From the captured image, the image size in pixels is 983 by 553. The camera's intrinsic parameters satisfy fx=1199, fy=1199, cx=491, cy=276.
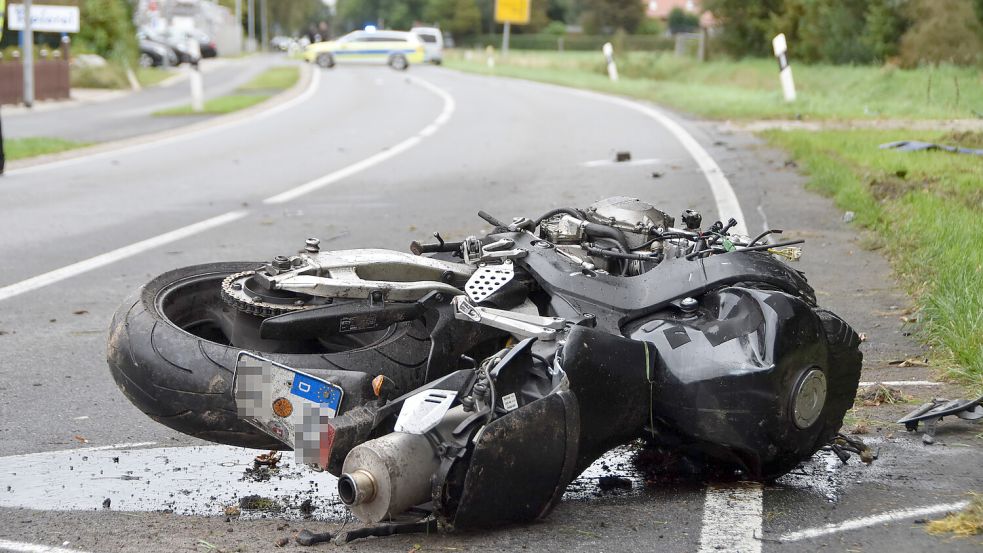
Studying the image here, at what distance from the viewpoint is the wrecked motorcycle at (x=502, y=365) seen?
3561mm

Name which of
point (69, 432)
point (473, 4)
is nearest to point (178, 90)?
point (69, 432)

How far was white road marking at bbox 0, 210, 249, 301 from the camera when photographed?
25.0 feet

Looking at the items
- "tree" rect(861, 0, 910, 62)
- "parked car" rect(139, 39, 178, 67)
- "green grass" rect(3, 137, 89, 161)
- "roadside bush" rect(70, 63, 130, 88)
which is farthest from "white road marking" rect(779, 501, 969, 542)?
"parked car" rect(139, 39, 178, 67)

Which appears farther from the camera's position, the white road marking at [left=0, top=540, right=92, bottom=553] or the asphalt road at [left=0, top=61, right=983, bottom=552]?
the asphalt road at [left=0, top=61, right=983, bottom=552]

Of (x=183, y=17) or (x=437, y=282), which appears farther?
(x=183, y=17)

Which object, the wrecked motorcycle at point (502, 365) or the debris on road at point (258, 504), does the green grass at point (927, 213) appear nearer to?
the wrecked motorcycle at point (502, 365)

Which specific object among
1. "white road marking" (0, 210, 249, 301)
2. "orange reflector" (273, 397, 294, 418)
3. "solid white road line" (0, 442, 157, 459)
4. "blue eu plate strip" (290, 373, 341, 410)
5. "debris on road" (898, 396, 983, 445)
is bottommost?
"white road marking" (0, 210, 249, 301)

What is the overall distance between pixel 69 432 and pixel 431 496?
1921mm

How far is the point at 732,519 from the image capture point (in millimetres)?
3807

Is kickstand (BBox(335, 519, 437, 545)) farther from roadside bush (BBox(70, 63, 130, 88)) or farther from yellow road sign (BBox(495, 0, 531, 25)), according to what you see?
yellow road sign (BBox(495, 0, 531, 25))

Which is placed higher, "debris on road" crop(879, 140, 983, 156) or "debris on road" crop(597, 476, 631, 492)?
"debris on road" crop(879, 140, 983, 156)

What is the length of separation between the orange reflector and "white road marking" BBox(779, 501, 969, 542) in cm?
157

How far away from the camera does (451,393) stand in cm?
366

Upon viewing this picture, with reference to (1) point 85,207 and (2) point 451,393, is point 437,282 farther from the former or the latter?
(1) point 85,207
